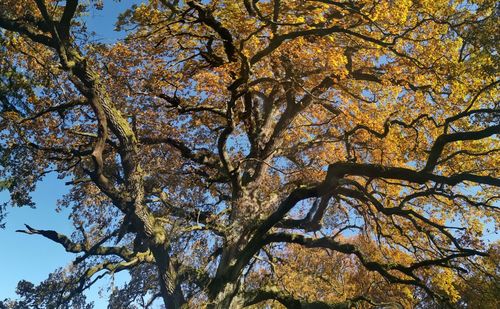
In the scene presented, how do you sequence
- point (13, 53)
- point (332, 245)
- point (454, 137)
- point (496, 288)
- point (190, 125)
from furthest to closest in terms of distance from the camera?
point (190, 125) < point (13, 53) < point (332, 245) < point (496, 288) < point (454, 137)

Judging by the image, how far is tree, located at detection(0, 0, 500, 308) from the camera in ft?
35.3

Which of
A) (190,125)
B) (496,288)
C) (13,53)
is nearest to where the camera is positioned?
(496,288)

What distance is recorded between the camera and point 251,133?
14695mm

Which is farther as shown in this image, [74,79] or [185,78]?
[185,78]

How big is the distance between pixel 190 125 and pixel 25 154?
17.1 feet

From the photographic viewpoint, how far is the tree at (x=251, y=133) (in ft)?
35.3

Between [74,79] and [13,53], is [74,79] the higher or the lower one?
the lower one

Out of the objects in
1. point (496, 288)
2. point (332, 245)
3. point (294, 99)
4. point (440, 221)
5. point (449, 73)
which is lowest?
point (496, 288)

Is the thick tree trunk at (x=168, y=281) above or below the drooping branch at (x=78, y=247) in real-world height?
below

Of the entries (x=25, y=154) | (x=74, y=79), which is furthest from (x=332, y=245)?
(x=25, y=154)

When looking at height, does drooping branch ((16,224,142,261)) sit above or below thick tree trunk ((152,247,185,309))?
above

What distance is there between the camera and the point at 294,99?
15141 millimetres

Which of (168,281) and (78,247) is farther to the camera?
(78,247)

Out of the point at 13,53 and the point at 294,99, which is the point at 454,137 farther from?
the point at 13,53
